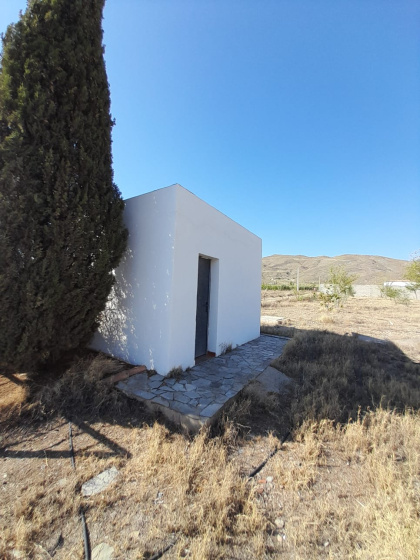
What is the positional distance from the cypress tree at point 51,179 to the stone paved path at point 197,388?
4.83ft

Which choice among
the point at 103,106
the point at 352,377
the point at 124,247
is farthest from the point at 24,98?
the point at 352,377

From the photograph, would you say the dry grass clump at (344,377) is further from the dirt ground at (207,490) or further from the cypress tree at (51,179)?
the cypress tree at (51,179)

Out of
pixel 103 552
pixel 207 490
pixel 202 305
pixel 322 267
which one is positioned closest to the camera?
pixel 103 552

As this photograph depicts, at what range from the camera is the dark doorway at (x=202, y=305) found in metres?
5.20

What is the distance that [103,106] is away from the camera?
3.84 meters

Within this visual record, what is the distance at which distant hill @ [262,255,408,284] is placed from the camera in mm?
52250

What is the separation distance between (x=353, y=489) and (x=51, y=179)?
5208 millimetres

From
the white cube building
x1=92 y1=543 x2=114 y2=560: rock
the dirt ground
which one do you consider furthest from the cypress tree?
x1=92 y1=543 x2=114 y2=560: rock

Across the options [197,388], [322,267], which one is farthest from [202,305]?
[322,267]

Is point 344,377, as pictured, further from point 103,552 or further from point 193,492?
point 103,552

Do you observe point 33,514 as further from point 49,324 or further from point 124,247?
point 124,247

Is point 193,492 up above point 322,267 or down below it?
below

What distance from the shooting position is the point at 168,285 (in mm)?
3953

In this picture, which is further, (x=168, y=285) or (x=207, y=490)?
(x=168, y=285)
